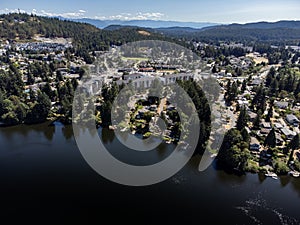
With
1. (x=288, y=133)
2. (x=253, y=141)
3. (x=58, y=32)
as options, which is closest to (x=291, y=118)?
(x=288, y=133)

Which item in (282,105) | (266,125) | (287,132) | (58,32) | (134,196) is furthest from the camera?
(58,32)

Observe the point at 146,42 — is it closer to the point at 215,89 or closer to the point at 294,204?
the point at 215,89

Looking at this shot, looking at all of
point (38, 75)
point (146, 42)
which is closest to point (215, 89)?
point (38, 75)

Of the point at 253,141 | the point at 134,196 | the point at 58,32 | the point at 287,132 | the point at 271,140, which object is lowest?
the point at 134,196

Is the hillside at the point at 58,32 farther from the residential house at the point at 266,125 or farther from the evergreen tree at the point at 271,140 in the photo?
the evergreen tree at the point at 271,140

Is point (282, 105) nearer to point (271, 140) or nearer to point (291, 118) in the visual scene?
point (291, 118)

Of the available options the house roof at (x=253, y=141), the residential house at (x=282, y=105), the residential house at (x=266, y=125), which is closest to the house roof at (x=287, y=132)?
the residential house at (x=266, y=125)

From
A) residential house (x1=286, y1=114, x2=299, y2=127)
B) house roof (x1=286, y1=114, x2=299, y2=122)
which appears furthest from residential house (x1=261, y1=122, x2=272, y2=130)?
house roof (x1=286, y1=114, x2=299, y2=122)

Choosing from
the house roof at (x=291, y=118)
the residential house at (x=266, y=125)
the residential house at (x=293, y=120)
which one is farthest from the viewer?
the house roof at (x=291, y=118)
